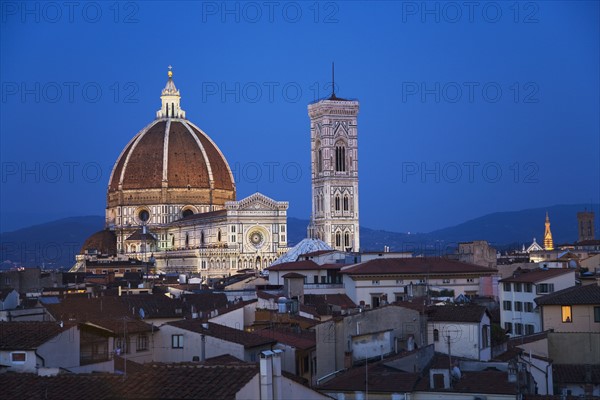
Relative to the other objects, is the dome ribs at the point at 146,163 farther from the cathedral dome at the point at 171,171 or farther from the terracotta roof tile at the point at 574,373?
the terracotta roof tile at the point at 574,373

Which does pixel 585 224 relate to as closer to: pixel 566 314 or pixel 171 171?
pixel 171 171

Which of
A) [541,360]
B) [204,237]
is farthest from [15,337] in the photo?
[204,237]

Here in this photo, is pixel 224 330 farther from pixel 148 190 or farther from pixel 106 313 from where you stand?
pixel 148 190

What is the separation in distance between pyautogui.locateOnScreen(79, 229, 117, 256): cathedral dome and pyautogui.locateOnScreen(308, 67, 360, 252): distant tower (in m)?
25.8

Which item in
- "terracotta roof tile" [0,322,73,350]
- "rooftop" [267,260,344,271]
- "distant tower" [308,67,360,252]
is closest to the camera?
"terracotta roof tile" [0,322,73,350]

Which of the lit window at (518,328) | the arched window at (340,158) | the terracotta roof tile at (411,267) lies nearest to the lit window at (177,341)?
the lit window at (518,328)

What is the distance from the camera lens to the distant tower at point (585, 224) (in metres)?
175

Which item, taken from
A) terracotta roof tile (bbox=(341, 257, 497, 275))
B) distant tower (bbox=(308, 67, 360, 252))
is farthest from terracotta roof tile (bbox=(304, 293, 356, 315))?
distant tower (bbox=(308, 67, 360, 252))

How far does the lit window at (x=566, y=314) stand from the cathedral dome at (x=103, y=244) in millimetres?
124383

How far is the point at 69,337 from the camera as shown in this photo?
22000mm

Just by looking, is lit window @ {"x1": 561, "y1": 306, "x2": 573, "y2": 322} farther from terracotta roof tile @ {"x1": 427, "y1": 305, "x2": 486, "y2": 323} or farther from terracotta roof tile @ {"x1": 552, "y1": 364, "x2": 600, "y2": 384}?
terracotta roof tile @ {"x1": 552, "y1": 364, "x2": 600, "y2": 384}

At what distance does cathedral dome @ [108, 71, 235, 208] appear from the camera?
160 m

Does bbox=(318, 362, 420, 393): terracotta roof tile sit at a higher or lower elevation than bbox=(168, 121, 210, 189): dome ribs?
lower

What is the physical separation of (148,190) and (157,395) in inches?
5726
